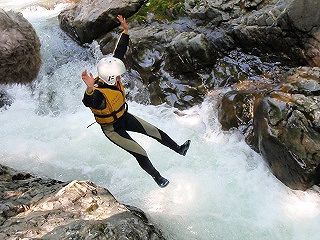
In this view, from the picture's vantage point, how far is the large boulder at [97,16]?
11.0 metres

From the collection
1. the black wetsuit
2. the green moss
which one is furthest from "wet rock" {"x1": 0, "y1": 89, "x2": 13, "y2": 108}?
the black wetsuit

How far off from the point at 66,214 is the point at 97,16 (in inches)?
282

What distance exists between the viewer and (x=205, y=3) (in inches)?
388

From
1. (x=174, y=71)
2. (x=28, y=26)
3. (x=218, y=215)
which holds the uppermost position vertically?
(x=28, y=26)

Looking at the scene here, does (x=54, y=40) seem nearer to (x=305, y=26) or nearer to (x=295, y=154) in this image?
(x=305, y=26)

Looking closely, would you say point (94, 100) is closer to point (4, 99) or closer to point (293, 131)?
point (293, 131)

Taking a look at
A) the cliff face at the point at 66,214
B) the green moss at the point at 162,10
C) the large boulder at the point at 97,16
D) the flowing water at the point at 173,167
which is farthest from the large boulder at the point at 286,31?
the cliff face at the point at 66,214

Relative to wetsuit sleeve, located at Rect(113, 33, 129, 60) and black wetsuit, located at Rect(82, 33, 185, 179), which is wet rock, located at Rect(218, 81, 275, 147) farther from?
wetsuit sleeve, located at Rect(113, 33, 129, 60)

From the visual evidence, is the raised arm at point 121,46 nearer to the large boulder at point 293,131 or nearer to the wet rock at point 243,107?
the large boulder at point 293,131

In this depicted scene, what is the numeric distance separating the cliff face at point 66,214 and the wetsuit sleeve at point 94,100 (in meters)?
1.16

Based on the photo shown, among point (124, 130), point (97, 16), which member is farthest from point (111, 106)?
point (97, 16)

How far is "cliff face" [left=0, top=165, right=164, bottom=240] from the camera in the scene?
185 inches

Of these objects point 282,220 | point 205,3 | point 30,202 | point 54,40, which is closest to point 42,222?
point 30,202

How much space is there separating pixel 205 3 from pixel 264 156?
15.2 ft
